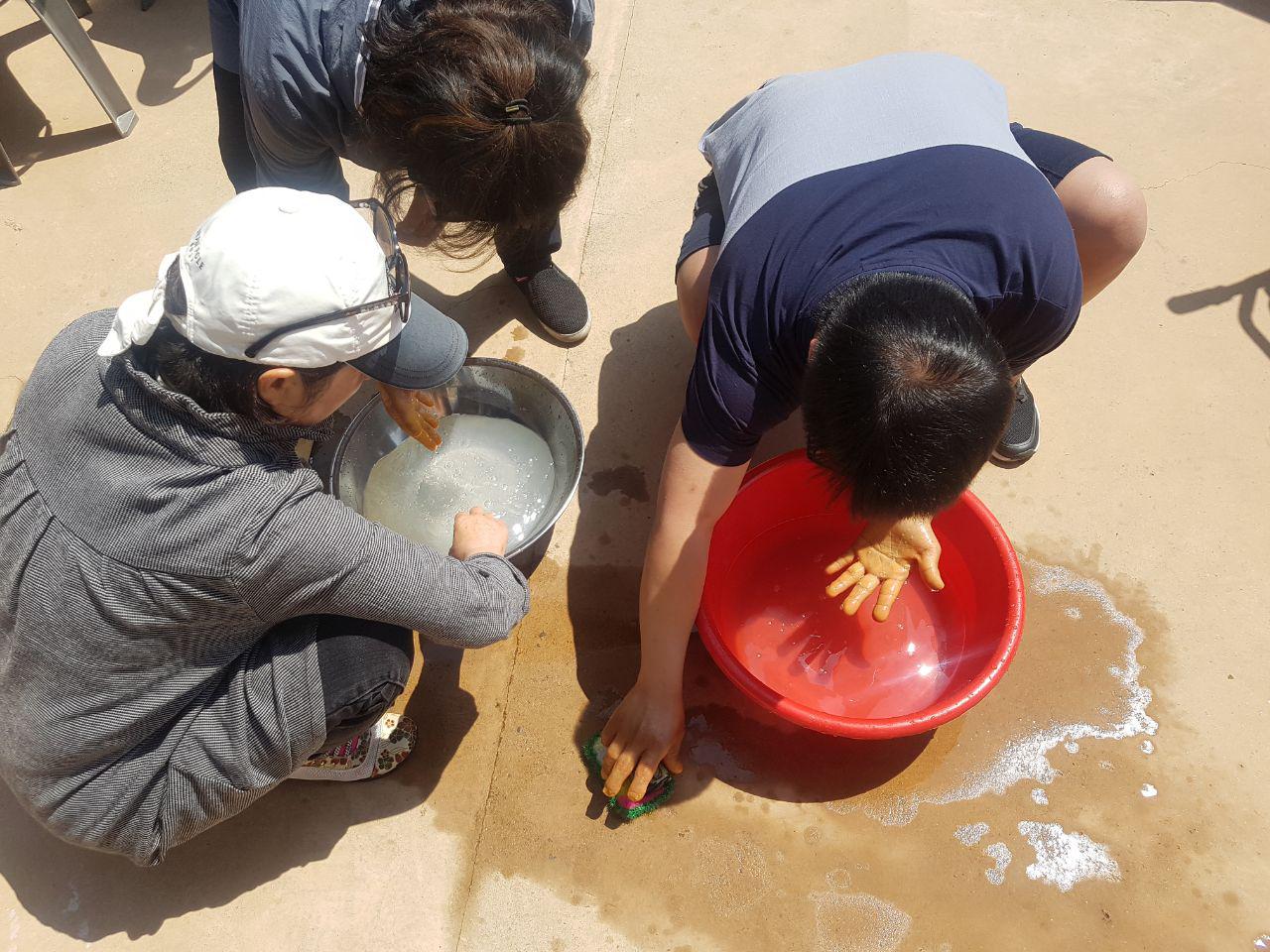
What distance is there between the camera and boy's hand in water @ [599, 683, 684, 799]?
1.63m

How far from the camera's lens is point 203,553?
3.59 ft

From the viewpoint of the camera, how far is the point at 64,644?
45.4 inches

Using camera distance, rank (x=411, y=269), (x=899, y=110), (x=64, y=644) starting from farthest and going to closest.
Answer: (x=411, y=269) < (x=899, y=110) < (x=64, y=644)

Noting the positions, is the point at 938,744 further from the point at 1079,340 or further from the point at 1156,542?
the point at 1079,340

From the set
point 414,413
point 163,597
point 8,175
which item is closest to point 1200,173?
point 414,413

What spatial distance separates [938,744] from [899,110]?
1.25 meters

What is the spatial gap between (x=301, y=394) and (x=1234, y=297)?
2.40 meters

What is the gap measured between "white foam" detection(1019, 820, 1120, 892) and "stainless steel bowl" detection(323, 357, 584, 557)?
45.8 inches

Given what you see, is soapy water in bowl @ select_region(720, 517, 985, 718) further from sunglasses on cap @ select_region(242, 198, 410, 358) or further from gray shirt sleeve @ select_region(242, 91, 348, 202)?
gray shirt sleeve @ select_region(242, 91, 348, 202)

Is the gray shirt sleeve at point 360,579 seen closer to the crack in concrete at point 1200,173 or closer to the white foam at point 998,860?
the white foam at point 998,860

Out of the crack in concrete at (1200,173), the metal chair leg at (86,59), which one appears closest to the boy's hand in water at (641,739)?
the crack in concrete at (1200,173)

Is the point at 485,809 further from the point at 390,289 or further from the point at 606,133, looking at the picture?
the point at 606,133

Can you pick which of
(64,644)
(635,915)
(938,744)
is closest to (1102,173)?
(938,744)

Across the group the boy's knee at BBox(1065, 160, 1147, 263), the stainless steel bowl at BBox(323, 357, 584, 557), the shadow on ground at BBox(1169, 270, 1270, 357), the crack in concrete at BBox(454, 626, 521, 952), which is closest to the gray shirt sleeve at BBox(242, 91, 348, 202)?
the stainless steel bowl at BBox(323, 357, 584, 557)
